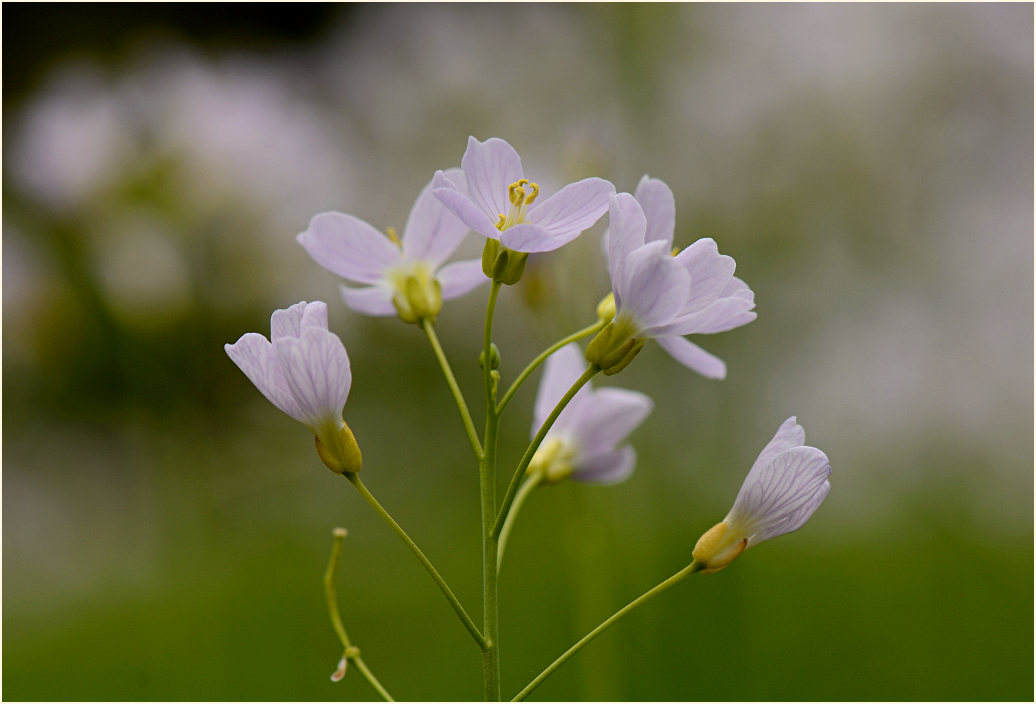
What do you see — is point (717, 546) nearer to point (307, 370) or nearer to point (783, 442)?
point (783, 442)

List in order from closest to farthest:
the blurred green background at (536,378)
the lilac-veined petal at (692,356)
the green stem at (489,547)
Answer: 1. the green stem at (489,547)
2. the lilac-veined petal at (692,356)
3. the blurred green background at (536,378)

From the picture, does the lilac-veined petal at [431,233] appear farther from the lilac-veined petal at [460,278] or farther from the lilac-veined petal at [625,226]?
the lilac-veined petal at [625,226]

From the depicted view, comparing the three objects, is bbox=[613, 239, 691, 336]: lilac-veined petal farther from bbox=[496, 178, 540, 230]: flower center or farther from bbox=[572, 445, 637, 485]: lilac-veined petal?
bbox=[572, 445, 637, 485]: lilac-veined petal

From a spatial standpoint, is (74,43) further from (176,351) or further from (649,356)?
(649,356)

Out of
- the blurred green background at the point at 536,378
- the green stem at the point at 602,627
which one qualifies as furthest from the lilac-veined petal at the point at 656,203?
the blurred green background at the point at 536,378

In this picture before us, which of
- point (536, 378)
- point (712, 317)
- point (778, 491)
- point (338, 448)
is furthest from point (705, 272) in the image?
point (536, 378)

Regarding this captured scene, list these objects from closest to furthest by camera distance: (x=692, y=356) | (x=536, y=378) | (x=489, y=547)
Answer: (x=489, y=547), (x=692, y=356), (x=536, y=378)

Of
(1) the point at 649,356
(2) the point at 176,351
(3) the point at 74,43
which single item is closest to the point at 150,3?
(3) the point at 74,43
